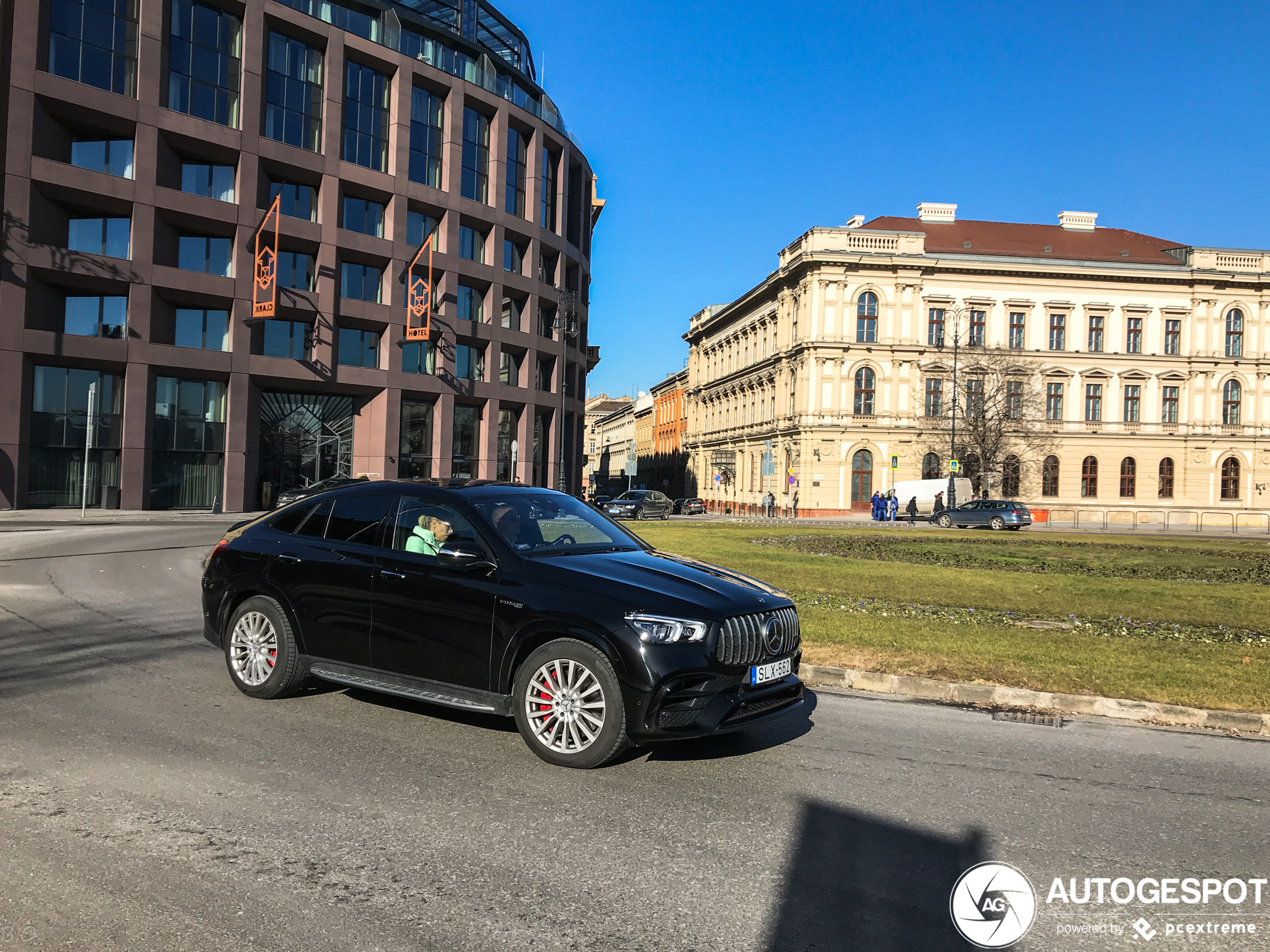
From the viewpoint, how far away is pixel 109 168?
1316 inches

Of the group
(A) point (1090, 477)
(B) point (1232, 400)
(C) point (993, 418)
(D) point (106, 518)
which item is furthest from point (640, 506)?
(B) point (1232, 400)

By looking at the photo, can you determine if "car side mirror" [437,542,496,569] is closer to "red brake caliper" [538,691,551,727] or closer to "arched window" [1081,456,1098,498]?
"red brake caliper" [538,691,551,727]

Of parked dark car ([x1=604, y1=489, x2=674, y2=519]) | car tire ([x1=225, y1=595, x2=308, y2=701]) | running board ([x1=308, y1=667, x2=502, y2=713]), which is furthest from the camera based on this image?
parked dark car ([x1=604, y1=489, x2=674, y2=519])

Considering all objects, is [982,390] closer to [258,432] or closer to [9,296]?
[258,432]

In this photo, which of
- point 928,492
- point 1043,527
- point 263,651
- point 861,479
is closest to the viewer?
point 263,651

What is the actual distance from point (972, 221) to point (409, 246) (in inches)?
1775

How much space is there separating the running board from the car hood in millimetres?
972

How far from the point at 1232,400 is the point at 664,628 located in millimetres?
71182

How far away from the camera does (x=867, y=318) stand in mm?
58594

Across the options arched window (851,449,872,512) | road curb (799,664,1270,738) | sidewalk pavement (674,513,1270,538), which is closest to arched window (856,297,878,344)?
arched window (851,449,872,512)

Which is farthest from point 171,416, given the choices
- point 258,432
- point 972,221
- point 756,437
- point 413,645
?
point 972,221

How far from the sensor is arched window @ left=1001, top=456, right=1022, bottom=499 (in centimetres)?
5962

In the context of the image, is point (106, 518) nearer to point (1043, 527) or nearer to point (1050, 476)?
point (1043, 527)

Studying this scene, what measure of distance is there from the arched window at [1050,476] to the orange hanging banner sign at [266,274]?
49.8m
